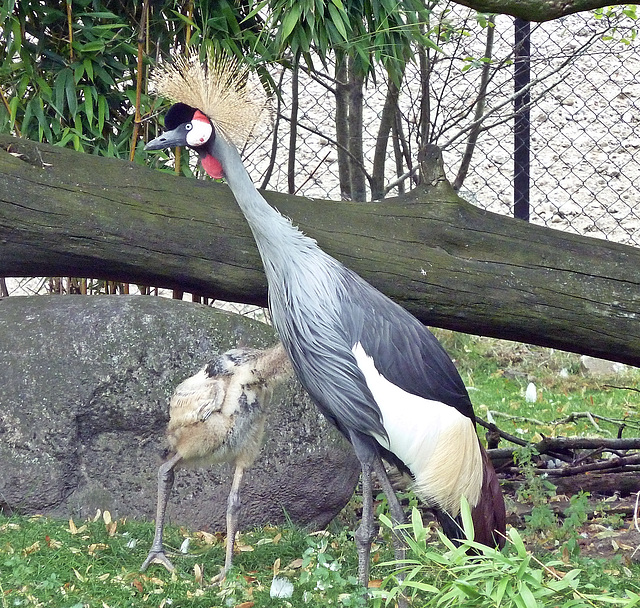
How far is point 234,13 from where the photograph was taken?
11.4 ft

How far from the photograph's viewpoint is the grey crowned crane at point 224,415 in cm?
262

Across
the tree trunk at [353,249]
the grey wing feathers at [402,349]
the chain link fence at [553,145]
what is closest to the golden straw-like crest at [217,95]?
the tree trunk at [353,249]

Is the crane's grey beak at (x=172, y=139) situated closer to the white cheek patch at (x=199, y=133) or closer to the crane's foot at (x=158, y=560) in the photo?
the white cheek patch at (x=199, y=133)

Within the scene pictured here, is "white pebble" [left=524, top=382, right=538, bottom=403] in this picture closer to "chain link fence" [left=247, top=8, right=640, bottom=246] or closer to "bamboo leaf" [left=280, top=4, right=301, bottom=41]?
"chain link fence" [left=247, top=8, right=640, bottom=246]

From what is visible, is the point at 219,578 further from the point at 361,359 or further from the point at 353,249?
the point at 353,249

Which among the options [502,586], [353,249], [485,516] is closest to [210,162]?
[353,249]

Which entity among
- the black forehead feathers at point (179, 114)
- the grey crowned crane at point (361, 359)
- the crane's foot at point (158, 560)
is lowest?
the crane's foot at point (158, 560)

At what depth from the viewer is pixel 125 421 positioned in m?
3.08

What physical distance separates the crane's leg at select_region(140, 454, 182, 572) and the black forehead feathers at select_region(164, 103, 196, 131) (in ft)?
3.15

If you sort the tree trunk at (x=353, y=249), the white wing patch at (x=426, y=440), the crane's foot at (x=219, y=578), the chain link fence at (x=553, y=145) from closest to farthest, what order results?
the white wing patch at (x=426, y=440) < the crane's foot at (x=219, y=578) < the tree trunk at (x=353, y=249) < the chain link fence at (x=553, y=145)

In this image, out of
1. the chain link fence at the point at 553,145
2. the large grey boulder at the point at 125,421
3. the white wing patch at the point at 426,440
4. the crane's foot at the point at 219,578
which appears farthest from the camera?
the chain link fence at the point at 553,145

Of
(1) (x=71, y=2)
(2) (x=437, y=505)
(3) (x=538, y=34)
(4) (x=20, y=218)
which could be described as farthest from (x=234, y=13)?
(3) (x=538, y=34)

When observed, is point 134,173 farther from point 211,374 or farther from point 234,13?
point 234,13

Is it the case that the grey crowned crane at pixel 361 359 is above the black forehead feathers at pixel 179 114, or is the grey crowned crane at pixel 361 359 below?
below
